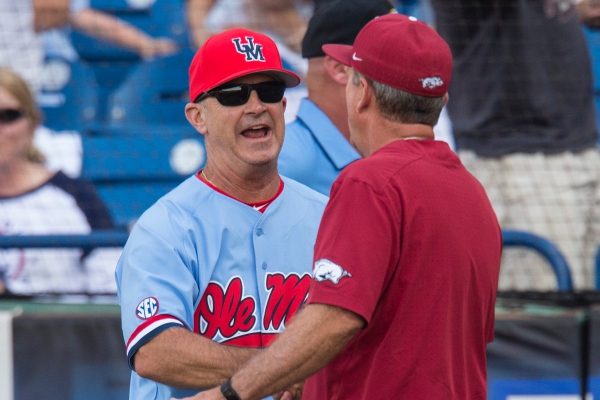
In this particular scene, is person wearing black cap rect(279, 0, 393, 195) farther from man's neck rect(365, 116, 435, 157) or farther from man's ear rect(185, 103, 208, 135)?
man's neck rect(365, 116, 435, 157)

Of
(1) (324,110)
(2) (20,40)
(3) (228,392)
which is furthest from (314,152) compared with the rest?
(2) (20,40)

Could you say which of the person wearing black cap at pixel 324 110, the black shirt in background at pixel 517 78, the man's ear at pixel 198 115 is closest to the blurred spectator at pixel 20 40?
the black shirt in background at pixel 517 78

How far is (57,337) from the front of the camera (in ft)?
11.3

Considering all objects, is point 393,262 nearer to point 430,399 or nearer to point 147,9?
point 430,399

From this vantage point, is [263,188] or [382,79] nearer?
[382,79]

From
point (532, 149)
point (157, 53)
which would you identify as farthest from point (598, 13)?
point (157, 53)

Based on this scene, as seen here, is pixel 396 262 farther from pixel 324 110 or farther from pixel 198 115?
pixel 324 110

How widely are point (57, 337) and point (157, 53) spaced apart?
2862mm

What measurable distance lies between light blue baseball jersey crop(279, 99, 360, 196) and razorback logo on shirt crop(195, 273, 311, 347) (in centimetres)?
66

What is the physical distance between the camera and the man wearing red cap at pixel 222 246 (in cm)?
176

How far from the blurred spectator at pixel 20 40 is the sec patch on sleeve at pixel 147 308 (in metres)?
4.27

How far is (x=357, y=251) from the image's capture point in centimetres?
154

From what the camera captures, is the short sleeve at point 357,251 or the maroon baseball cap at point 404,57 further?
the maroon baseball cap at point 404,57

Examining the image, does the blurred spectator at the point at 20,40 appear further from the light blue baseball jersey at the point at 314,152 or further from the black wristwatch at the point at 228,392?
the black wristwatch at the point at 228,392
